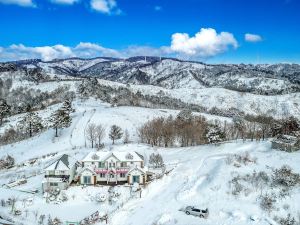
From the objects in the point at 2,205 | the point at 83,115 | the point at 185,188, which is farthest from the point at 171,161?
the point at 83,115

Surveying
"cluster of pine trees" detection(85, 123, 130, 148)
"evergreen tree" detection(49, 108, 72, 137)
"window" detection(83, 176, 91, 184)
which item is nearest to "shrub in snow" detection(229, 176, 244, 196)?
"window" detection(83, 176, 91, 184)

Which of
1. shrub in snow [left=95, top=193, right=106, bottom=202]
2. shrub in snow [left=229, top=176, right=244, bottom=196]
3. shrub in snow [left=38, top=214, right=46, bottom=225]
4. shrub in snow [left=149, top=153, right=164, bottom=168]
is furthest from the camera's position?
shrub in snow [left=149, top=153, right=164, bottom=168]

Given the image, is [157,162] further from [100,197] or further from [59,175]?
[59,175]

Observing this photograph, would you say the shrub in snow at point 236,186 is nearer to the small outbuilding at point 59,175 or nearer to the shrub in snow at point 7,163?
the small outbuilding at point 59,175

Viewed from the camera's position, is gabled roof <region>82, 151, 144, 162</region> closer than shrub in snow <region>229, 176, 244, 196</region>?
No

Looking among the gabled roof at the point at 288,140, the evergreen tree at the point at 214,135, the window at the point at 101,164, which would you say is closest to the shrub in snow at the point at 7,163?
the window at the point at 101,164

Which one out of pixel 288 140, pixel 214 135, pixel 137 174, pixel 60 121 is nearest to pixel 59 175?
pixel 137 174

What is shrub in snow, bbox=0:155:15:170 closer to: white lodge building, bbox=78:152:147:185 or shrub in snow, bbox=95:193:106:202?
white lodge building, bbox=78:152:147:185
